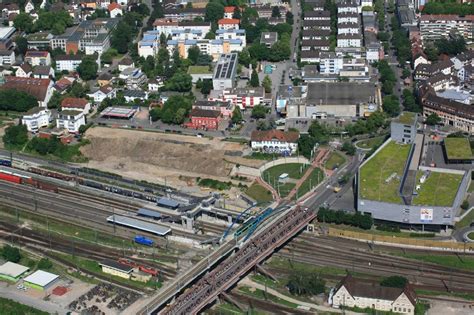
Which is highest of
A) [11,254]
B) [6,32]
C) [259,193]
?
[6,32]

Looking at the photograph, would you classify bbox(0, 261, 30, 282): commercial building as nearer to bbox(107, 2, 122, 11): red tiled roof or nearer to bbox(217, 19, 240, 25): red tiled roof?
bbox(217, 19, 240, 25): red tiled roof

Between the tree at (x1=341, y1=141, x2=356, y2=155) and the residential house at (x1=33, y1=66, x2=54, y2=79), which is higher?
the residential house at (x1=33, y1=66, x2=54, y2=79)

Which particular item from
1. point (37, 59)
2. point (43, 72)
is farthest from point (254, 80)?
point (37, 59)

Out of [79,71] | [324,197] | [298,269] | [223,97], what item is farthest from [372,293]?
[79,71]

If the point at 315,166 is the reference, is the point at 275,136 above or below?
above

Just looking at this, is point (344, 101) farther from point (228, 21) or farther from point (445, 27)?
point (228, 21)

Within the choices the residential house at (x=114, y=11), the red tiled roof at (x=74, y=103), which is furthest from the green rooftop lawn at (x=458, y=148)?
the residential house at (x=114, y=11)

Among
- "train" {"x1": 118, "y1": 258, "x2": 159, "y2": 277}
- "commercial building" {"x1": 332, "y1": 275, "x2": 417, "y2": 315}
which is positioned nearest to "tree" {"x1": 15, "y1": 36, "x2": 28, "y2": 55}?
"train" {"x1": 118, "y1": 258, "x2": 159, "y2": 277}
